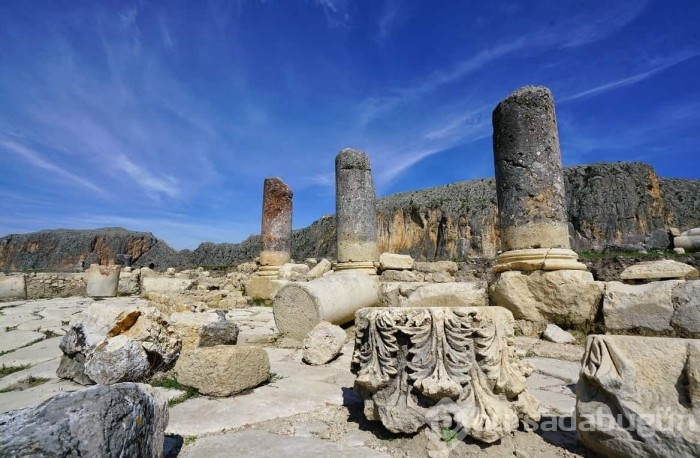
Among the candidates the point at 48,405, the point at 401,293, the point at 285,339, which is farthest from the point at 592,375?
the point at 401,293

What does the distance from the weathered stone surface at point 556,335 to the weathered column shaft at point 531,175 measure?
126 cm

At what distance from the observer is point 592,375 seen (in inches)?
75.1

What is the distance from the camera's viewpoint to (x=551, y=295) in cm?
523

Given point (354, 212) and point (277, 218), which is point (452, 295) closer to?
point (354, 212)

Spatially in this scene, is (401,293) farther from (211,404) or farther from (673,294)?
(211,404)

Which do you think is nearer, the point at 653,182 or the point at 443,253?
the point at 653,182

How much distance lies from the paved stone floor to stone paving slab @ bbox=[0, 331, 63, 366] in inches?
0.4

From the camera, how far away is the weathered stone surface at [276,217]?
39.1 ft

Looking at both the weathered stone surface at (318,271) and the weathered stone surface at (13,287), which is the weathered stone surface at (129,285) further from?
the weathered stone surface at (318,271)

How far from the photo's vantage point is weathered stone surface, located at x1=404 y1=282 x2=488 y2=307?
5902mm

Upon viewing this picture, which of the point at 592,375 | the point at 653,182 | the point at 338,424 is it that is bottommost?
the point at 338,424

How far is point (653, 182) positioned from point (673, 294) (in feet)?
166

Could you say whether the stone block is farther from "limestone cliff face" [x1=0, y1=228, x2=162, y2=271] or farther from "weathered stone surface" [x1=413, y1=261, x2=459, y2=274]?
"limestone cliff face" [x1=0, y1=228, x2=162, y2=271]

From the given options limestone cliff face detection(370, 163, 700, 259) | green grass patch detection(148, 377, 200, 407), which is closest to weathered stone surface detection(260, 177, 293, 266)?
green grass patch detection(148, 377, 200, 407)
